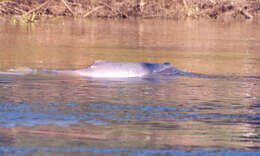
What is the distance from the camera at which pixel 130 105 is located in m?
5.60

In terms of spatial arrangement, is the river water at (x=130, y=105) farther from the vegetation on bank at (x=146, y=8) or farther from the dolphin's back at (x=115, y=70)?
the vegetation on bank at (x=146, y=8)

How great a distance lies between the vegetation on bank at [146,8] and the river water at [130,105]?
9.88 metres

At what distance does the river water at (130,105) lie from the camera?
166 inches

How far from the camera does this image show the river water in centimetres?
422

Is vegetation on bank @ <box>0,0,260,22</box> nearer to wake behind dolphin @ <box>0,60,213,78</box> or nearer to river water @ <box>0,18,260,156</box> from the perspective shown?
river water @ <box>0,18,260,156</box>

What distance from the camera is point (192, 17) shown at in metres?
21.6

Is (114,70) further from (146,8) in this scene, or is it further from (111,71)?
(146,8)

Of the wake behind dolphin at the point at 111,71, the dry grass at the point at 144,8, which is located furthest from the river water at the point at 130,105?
the dry grass at the point at 144,8

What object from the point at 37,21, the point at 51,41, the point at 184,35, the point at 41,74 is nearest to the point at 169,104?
the point at 41,74

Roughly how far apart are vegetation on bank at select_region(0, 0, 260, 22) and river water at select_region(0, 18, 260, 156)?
9880 millimetres

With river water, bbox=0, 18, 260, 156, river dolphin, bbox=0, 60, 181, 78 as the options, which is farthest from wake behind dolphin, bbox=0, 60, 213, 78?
river water, bbox=0, 18, 260, 156

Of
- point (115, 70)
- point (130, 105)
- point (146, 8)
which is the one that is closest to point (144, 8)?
point (146, 8)

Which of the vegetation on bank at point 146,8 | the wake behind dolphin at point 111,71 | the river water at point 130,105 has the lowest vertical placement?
the river water at point 130,105

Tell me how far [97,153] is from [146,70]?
395 cm
